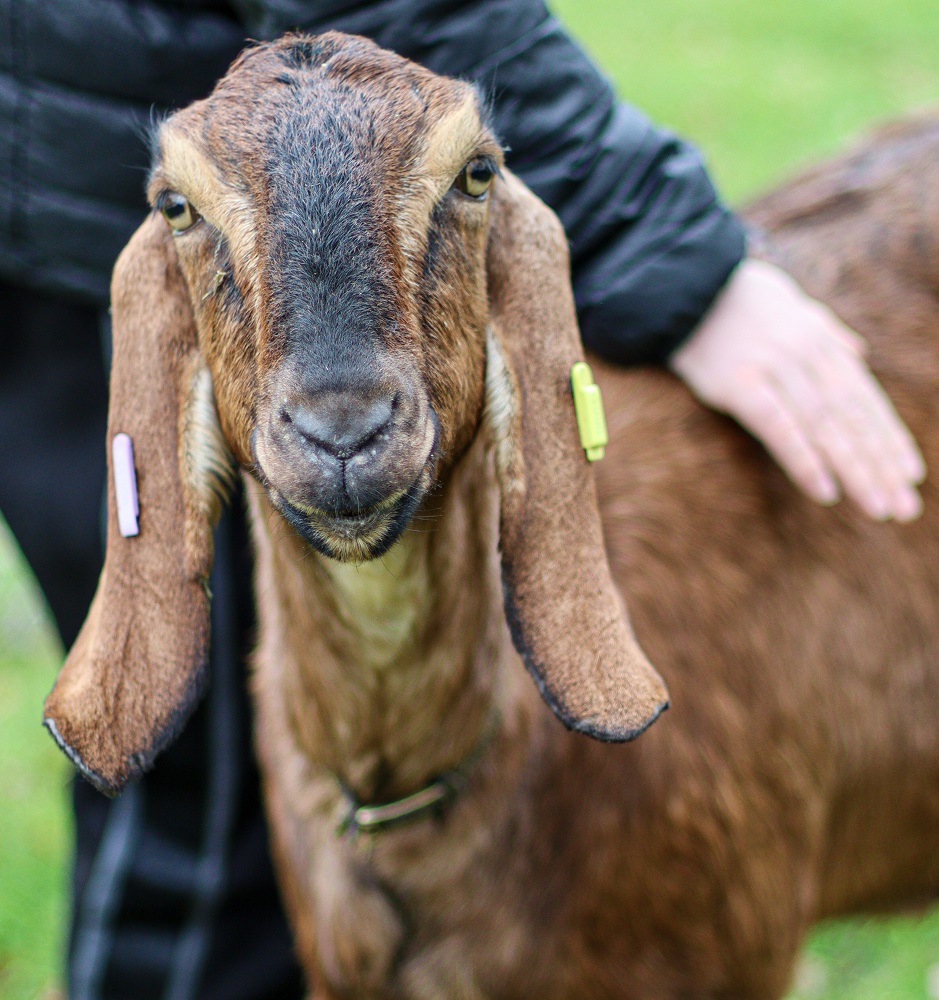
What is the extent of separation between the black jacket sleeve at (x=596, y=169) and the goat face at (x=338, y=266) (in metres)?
0.33

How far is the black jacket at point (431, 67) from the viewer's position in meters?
2.24

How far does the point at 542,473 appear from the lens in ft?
6.73

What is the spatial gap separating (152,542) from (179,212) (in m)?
0.52

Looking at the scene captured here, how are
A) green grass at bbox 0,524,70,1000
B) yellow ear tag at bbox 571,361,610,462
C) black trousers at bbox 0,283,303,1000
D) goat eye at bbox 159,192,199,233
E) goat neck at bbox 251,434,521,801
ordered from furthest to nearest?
green grass at bbox 0,524,70,1000 → black trousers at bbox 0,283,303,1000 → goat neck at bbox 251,434,521,801 → yellow ear tag at bbox 571,361,610,462 → goat eye at bbox 159,192,199,233

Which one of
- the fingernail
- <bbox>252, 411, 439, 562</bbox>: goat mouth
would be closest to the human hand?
the fingernail

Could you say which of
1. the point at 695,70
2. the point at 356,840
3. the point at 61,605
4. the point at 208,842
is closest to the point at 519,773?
the point at 356,840

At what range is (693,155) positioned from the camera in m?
2.50


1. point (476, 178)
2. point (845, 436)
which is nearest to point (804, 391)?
point (845, 436)

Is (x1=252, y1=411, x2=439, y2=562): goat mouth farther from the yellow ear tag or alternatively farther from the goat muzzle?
the yellow ear tag

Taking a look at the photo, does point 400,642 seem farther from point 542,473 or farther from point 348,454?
point 348,454

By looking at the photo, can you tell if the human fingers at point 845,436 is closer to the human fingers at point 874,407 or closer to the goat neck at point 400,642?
the human fingers at point 874,407

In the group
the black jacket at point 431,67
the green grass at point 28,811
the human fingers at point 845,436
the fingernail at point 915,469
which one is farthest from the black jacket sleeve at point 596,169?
the green grass at point 28,811

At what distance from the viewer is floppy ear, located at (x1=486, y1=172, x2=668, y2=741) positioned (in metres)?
2.04

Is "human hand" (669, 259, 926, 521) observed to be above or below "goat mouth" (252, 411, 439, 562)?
below
